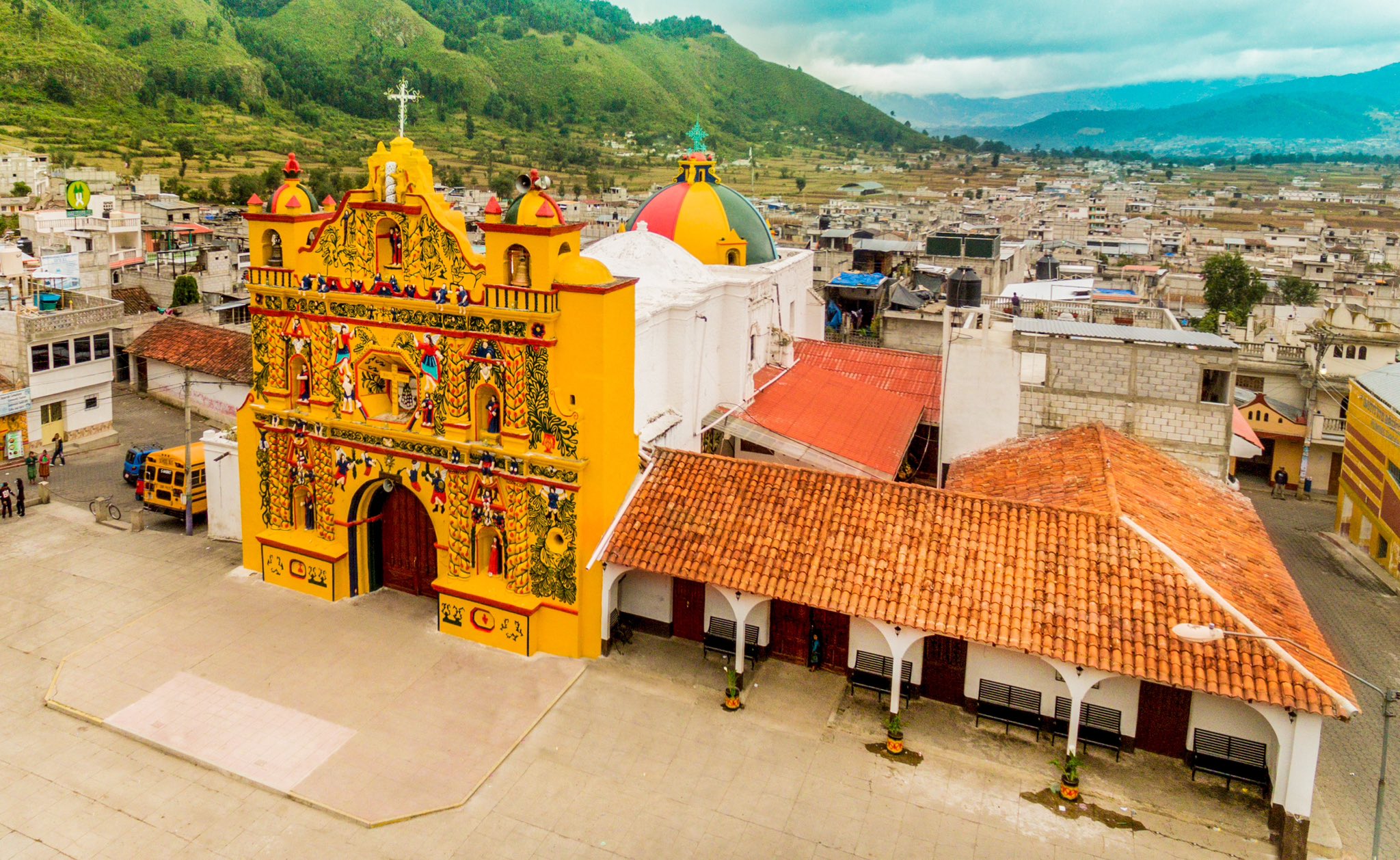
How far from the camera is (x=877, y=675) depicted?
18.3 meters

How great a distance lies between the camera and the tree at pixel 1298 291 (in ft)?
200

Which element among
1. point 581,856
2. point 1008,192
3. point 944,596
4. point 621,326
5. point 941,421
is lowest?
point 581,856

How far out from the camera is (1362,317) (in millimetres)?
38469

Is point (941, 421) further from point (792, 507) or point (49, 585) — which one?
point (49, 585)

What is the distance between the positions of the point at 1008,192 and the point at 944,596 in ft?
527

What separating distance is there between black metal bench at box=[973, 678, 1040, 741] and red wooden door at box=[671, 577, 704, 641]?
→ 549 cm

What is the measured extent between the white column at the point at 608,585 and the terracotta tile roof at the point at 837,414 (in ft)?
23.1

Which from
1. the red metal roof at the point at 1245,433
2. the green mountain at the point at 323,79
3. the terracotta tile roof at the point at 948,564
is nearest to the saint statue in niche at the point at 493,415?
the terracotta tile roof at the point at 948,564

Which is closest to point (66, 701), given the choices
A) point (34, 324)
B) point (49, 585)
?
point (49, 585)

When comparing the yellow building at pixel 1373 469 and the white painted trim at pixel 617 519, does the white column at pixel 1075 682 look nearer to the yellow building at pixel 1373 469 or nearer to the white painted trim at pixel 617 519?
the white painted trim at pixel 617 519

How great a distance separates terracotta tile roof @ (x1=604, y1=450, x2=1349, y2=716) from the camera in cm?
1489

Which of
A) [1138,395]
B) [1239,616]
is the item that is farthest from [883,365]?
[1239,616]

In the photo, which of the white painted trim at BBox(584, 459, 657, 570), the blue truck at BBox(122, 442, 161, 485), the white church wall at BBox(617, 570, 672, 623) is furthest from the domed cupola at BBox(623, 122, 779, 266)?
the blue truck at BBox(122, 442, 161, 485)

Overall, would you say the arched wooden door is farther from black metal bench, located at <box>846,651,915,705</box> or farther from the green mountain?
the green mountain
